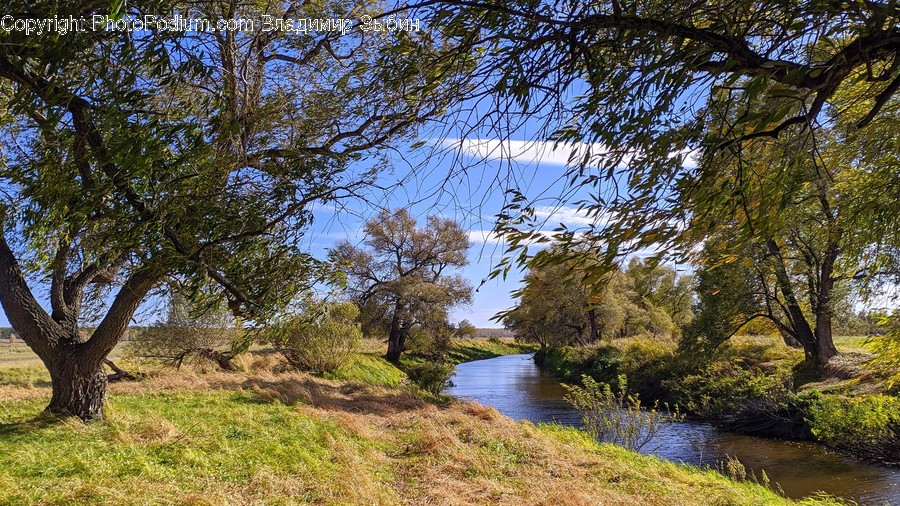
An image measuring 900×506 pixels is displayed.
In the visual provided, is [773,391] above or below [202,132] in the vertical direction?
below

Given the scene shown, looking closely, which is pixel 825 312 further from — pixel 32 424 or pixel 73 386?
pixel 32 424

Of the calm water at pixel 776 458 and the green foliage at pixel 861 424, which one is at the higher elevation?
the green foliage at pixel 861 424

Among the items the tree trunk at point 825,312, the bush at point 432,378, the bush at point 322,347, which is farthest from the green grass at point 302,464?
the bush at point 432,378

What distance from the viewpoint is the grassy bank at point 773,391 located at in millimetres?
12906

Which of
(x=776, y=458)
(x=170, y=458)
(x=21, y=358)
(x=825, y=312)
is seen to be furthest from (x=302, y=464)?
(x=21, y=358)

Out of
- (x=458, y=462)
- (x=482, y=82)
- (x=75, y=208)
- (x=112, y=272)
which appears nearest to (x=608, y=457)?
(x=458, y=462)

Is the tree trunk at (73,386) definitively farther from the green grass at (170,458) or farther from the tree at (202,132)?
the tree at (202,132)

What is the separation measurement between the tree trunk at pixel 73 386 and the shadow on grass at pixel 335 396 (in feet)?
15.8

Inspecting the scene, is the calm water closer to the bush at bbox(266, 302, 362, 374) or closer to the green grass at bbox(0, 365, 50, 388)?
the bush at bbox(266, 302, 362, 374)

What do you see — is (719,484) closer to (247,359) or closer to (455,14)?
(455,14)

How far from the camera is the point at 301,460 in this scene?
773 centimetres

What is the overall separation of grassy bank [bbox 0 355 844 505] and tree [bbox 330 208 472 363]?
2041 centimetres

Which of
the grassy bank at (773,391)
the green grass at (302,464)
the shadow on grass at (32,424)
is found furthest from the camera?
the grassy bank at (773,391)

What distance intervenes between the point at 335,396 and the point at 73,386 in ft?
27.9
